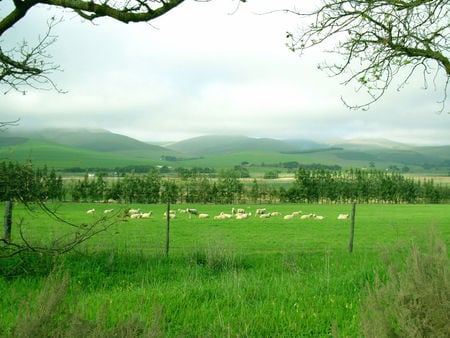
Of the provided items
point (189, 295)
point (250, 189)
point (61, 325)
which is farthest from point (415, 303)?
point (250, 189)

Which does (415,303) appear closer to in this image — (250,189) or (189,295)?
(189,295)

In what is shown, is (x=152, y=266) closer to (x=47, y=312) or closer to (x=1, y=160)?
(x=1, y=160)

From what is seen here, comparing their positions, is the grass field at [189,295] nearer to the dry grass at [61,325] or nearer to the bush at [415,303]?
the dry grass at [61,325]

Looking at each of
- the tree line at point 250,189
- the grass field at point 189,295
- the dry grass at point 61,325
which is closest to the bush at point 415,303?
the grass field at point 189,295

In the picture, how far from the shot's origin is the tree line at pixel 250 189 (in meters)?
66.8

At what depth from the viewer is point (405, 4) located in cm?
888

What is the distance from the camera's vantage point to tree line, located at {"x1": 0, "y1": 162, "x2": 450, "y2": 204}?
66.8 m

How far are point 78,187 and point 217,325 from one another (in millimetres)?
63309

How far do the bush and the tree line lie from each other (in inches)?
2221

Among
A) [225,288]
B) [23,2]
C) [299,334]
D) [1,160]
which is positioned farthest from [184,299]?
[23,2]

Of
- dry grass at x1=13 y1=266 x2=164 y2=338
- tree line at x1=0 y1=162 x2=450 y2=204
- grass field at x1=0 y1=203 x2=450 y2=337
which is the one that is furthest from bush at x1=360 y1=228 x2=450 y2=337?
tree line at x1=0 y1=162 x2=450 y2=204

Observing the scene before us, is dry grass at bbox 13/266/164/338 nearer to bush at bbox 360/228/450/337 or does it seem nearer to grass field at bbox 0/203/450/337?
grass field at bbox 0/203/450/337

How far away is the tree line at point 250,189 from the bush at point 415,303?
185ft

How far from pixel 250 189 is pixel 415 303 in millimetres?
72649
